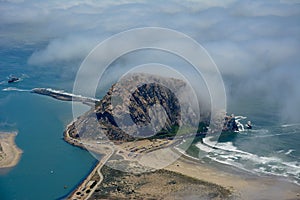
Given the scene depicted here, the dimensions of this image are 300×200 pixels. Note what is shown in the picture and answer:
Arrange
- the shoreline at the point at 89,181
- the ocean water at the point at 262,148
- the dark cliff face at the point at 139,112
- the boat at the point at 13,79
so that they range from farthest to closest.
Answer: the boat at the point at 13,79, the dark cliff face at the point at 139,112, the ocean water at the point at 262,148, the shoreline at the point at 89,181

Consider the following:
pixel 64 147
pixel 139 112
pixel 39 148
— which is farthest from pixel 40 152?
pixel 139 112

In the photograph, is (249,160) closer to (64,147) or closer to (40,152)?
(64,147)

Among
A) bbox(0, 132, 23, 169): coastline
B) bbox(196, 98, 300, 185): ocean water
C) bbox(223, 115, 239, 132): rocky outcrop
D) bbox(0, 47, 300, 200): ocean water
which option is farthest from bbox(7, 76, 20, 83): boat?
bbox(223, 115, 239, 132): rocky outcrop

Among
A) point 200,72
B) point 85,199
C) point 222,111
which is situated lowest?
point 85,199

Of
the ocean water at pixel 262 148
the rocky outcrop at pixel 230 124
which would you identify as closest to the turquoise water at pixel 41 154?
the ocean water at pixel 262 148

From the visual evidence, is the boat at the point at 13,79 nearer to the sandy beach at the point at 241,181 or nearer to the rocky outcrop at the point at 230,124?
the rocky outcrop at the point at 230,124

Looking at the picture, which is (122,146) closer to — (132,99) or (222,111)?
(132,99)

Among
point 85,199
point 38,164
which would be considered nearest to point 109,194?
point 85,199
